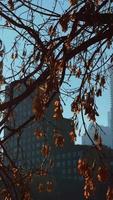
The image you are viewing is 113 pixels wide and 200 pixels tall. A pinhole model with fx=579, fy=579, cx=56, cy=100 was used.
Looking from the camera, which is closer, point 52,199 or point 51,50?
point 51,50

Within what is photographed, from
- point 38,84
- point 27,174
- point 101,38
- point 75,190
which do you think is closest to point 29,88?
point 38,84

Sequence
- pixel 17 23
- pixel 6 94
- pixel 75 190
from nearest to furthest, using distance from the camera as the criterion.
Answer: pixel 17 23 → pixel 6 94 → pixel 75 190

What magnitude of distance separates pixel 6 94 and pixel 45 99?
0.63 m

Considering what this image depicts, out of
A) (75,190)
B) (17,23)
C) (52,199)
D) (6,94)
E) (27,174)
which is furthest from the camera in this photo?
(75,190)

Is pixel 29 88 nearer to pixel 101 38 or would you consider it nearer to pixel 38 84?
pixel 38 84

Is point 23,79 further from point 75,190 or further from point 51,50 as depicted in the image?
point 75,190

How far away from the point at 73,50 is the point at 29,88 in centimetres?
50

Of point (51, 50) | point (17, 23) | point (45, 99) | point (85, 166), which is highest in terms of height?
point (17, 23)

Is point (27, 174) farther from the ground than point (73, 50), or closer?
closer

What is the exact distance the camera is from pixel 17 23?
4.96m

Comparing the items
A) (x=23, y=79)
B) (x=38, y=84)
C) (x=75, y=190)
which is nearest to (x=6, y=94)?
(x=23, y=79)

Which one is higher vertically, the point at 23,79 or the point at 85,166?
the point at 23,79

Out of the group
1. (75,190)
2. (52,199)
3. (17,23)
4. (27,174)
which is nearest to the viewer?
(17,23)

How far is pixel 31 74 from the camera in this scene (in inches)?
204
